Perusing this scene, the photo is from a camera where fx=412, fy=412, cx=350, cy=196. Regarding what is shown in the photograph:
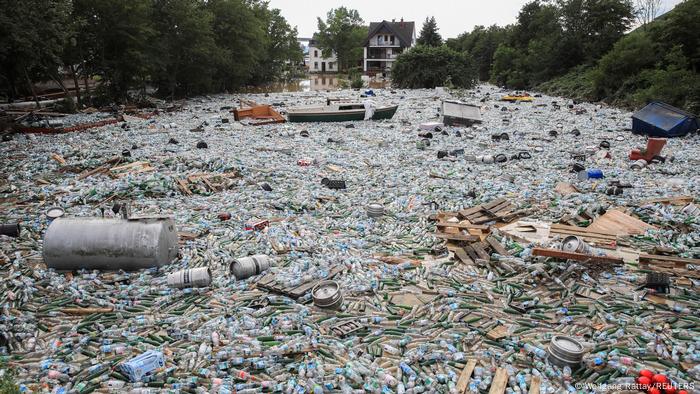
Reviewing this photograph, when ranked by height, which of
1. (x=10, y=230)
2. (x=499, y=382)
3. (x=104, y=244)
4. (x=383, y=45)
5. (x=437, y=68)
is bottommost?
(x=499, y=382)

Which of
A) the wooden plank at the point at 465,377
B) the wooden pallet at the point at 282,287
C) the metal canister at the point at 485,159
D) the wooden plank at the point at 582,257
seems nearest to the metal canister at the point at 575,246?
the wooden plank at the point at 582,257

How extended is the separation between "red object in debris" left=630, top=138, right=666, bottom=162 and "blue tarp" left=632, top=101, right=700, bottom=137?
5.19 meters

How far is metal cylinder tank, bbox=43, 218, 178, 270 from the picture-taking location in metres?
6.75

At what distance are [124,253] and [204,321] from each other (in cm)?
213

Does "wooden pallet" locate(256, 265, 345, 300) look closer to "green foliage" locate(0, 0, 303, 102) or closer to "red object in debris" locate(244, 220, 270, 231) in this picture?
"red object in debris" locate(244, 220, 270, 231)

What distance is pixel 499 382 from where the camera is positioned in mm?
4555

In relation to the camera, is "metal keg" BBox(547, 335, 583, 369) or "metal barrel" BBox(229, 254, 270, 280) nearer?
"metal keg" BBox(547, 335, 583, 369)

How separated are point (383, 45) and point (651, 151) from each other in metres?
67.7

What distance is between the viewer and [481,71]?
67938 millimetres

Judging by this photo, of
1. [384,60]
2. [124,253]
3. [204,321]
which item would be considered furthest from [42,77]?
[384,60]

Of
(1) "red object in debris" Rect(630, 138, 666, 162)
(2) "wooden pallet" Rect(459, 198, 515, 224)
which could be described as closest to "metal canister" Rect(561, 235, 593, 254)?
(2) "wooden pallet" Rect(459, 198, 515, 224)

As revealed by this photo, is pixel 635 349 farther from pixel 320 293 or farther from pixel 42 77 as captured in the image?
pixel 42 77

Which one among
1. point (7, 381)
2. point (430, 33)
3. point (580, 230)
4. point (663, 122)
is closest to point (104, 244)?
point (7, 381)

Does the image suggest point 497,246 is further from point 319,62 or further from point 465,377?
point 319,62
